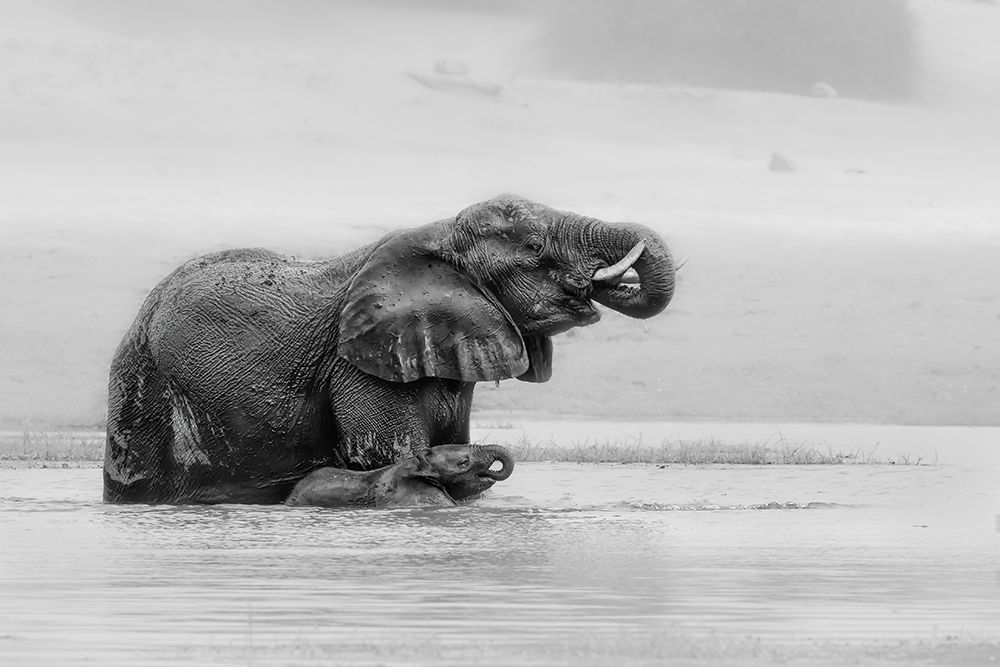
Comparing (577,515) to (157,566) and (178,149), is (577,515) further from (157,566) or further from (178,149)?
(178,149)

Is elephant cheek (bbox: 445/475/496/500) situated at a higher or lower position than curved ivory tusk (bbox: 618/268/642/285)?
lower

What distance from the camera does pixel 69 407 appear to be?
19.0m

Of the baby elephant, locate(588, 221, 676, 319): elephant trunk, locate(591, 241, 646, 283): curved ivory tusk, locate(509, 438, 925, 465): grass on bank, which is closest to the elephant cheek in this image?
the baby elephant

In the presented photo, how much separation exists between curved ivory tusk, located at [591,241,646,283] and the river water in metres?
1.10

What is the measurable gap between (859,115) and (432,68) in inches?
439

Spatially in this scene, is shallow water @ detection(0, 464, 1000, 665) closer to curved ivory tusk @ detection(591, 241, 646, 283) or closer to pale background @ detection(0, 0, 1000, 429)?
curved ivory tusk @ detection(591, 241, 646, 283)

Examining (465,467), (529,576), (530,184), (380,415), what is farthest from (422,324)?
(530,184)

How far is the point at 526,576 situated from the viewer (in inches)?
313

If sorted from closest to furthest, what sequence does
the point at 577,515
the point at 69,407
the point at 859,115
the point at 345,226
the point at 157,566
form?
the point at 157,566
the point at 577,515
the point at 69,407
the point at 345,226
the point at 859,115

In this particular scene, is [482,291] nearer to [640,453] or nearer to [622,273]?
[622,273]

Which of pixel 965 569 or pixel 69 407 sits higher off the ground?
pixel 965 569

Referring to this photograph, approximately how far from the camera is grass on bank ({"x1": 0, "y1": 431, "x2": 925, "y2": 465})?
13.3 metres

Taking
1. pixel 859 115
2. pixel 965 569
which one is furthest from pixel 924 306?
pixel 859 115

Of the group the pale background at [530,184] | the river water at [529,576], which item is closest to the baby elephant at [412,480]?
the river water at [529,576]
